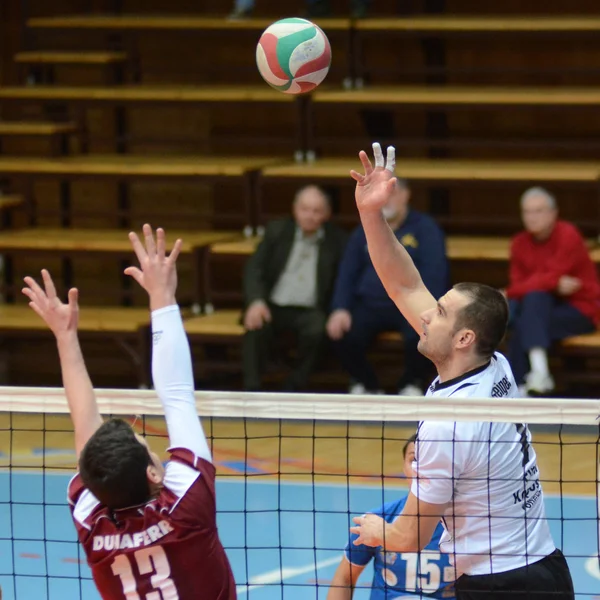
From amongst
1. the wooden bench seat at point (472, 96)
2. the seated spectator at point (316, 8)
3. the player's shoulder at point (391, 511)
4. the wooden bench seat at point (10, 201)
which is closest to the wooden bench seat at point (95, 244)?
the wooden bench seat at point (10, 201)

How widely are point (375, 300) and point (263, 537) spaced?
2.76m

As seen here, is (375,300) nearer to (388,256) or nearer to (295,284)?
(295,284)

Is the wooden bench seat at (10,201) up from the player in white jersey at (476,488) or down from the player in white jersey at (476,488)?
up

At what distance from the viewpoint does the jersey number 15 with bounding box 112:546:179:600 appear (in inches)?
123

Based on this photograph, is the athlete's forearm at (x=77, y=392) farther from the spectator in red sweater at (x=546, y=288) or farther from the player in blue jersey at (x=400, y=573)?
the spectator in red sweater at (x=546, y=288)

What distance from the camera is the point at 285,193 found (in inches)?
437

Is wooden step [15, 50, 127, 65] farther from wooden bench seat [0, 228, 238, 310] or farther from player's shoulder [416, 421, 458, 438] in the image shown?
player's shoulder [416, 421, 458, 438]

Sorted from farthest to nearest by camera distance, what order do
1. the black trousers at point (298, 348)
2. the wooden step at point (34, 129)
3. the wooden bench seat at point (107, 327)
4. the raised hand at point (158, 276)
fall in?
the wooden step at point (34, 129) < the wooden bench seat at point (107, 327) < the black trousers at point (298, 348) < the raised hand at point (158, 276)

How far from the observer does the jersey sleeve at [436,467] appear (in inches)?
130

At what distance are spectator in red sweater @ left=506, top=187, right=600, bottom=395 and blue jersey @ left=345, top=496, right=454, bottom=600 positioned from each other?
4.60 m

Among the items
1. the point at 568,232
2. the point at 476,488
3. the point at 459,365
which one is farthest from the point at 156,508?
the point at 568,232

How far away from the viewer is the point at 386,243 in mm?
4105

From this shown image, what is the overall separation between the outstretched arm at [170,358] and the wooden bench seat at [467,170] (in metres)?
6.41

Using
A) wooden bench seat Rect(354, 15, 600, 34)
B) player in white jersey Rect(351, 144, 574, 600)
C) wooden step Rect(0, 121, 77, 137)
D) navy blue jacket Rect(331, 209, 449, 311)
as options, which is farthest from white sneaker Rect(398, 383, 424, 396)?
player in white jersey Rect(351, 144, 574, 600)
